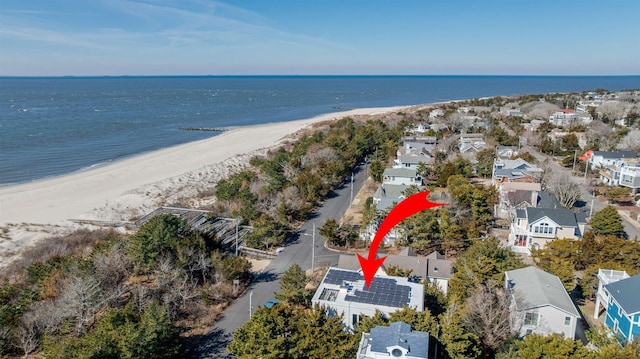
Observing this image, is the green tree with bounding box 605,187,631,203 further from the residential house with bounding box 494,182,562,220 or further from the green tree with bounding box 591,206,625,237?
the green tree with bounding box 591,206,625,237

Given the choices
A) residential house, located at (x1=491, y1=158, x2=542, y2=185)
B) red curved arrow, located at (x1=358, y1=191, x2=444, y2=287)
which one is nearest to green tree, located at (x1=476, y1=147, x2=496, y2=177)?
residential house, located at (x1=491, y1=158, x2=542, y2=185)

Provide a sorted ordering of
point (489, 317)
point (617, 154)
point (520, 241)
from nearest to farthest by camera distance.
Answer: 1. point (489, 317)
2. point (520, 241)
3. point (617, 154)

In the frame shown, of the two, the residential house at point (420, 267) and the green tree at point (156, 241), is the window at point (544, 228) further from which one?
the green tree at point (156, 241)

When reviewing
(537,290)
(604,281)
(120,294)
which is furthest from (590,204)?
(120,294)

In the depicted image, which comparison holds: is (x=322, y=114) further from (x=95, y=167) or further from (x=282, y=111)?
(x=95, y=167)

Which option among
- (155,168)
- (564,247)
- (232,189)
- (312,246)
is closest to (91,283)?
(312,246)

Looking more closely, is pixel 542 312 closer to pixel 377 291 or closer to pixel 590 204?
pixel 377 291

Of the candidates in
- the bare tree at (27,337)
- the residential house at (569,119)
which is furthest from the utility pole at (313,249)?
the residential house at (569,119)
